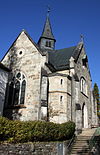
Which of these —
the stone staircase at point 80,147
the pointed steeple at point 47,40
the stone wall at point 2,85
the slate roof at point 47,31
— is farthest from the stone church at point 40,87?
the slate roof at point 47,31

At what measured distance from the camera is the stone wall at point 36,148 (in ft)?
35.9

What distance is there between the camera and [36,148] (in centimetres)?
1257

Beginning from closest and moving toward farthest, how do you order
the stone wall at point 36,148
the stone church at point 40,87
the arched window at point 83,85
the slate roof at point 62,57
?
the stone wall at point 36,148, the stone church at point 40,87, the slate roof at point 62,57, the arched window at point 83,85

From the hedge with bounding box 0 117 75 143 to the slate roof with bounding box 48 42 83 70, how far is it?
10.1 meters

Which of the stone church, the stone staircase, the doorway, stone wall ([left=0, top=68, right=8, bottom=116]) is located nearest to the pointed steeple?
the stone church

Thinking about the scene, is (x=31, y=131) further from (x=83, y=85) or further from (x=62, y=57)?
(x=62, y=57)

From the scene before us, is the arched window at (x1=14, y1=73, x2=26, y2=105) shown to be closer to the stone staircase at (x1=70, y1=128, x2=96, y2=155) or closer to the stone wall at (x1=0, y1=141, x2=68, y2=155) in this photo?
the stone staircase at (x1=70, y1=128, x2=96, y2=155)

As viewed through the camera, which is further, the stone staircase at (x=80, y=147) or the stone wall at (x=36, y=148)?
the stone staircase at (x=80, y=147)

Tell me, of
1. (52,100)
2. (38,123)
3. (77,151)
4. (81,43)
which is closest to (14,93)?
(52,100)

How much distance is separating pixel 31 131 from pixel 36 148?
1218 millimetres

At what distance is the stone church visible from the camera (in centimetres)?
1927

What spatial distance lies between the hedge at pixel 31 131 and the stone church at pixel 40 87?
3.23 metres

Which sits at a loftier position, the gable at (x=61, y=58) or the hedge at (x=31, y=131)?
the gable at (x=61, y=58)

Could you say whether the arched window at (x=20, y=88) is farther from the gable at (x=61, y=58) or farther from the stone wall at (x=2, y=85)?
the gable at (x=61, y=58)
